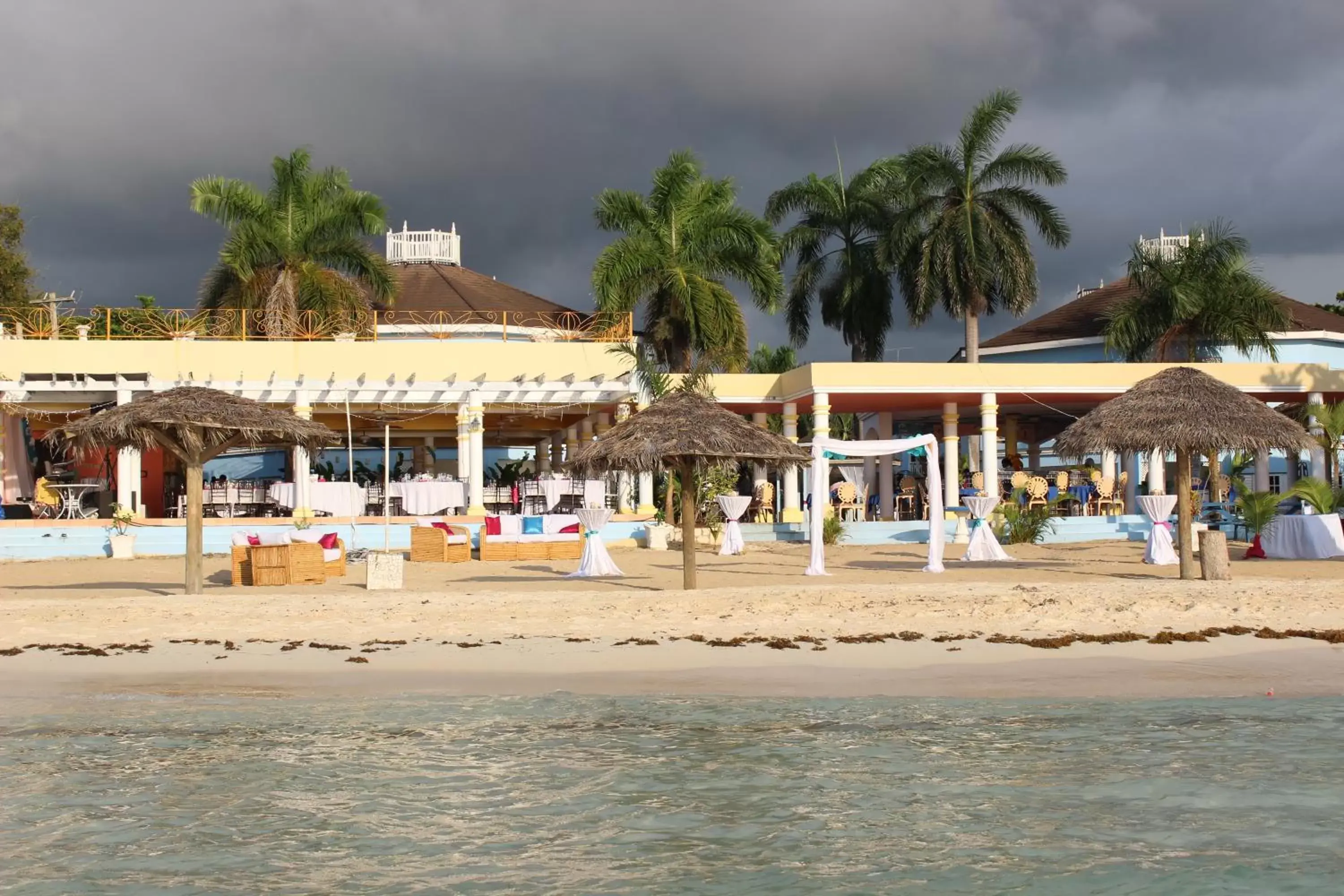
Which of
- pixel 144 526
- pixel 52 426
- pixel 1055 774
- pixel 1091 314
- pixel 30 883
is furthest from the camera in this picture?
pixel 1091 314

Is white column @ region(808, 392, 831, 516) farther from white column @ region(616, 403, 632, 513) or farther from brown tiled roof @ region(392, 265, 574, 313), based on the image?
brown tiled roof @ region(392, 265, 574, 313)

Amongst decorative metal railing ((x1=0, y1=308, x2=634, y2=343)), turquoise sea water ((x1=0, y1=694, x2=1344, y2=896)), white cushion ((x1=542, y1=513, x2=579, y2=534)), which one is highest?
decorative metal railing ((x1=0, y1=308, x2=634, y2=343))

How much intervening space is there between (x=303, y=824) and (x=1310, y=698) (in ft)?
23.6

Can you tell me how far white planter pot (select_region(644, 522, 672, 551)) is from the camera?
2348cm

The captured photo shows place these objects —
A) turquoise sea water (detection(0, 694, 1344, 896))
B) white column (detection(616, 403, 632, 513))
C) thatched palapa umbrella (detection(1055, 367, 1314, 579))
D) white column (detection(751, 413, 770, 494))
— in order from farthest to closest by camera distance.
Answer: white column (detection(751, 413, 770, 494)) → white column (detection(616, 403, 632, 513)) → thatched palapa umbrella (detection(1055, 367, 1314, 579)) → turquoise sea water (detection(0, 694, 1344, 896))

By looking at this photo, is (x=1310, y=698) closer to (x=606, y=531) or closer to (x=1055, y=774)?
(x=1055, y=774)

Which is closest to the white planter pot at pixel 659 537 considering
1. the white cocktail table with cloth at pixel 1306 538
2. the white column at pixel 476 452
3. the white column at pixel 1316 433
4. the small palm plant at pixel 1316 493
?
the white column at pixel 476 452

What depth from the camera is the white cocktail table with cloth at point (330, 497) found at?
78.1 feet

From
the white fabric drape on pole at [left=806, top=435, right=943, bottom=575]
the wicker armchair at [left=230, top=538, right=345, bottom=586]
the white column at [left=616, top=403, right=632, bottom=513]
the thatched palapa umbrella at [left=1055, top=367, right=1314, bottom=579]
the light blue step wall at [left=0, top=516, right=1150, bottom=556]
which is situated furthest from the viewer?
the white column at [left=616, top=403, right=632, bottom=513]

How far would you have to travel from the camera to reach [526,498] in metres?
25.0

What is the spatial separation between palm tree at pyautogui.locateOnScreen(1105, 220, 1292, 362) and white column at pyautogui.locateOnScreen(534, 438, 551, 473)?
48.7 ft

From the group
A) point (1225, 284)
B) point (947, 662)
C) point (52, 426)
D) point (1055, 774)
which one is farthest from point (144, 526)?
point (1225, 284)

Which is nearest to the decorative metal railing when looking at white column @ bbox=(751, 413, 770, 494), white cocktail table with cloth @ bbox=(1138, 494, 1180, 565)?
white column @ bbox=(751, 413, 770, 494)

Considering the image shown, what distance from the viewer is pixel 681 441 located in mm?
15547
